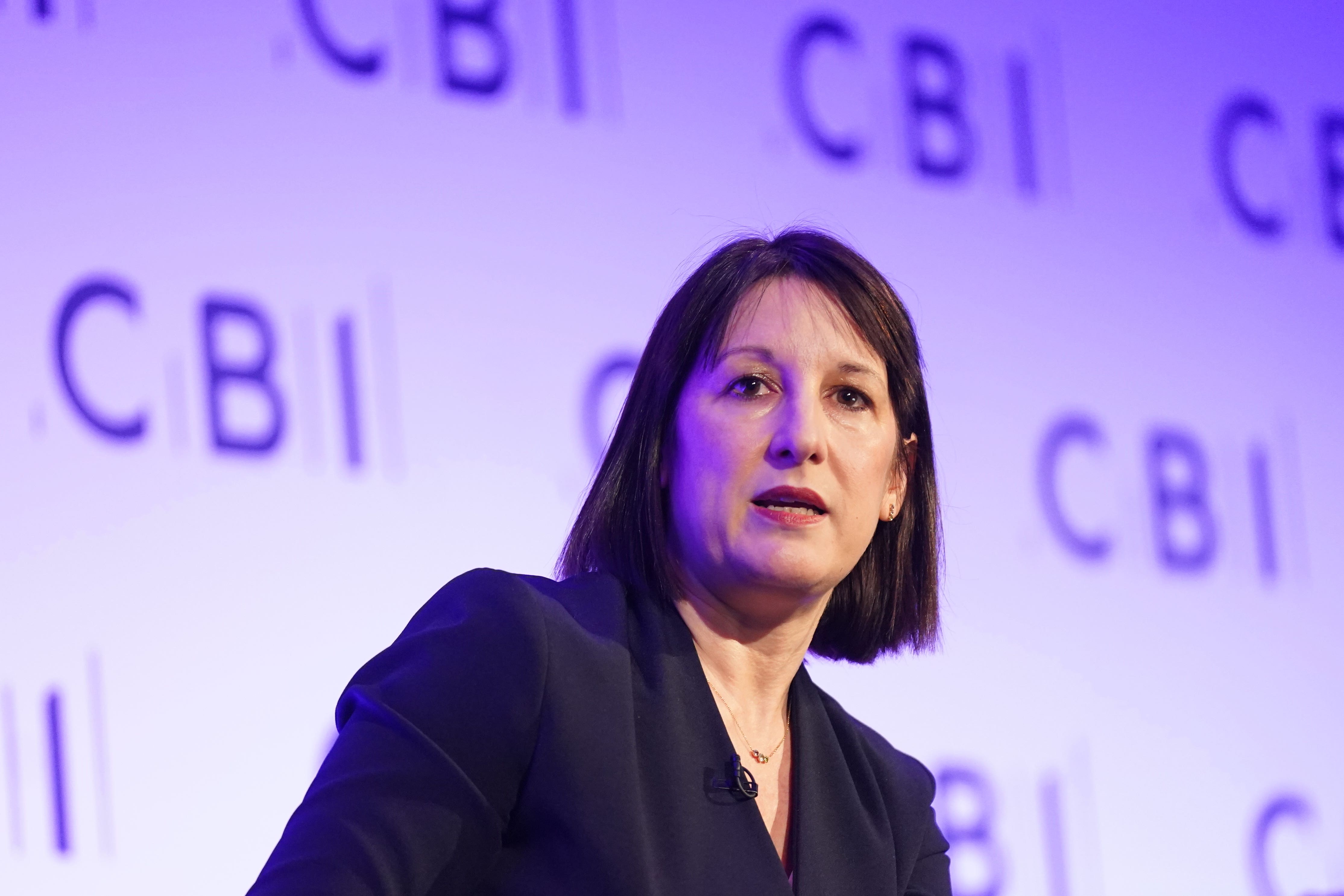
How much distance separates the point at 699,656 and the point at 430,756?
0.34m

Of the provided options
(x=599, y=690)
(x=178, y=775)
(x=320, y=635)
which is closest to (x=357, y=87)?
(x=320, y=635)

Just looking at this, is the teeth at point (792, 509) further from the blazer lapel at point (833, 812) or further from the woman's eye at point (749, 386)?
the blazer lapel at point (833, 812)

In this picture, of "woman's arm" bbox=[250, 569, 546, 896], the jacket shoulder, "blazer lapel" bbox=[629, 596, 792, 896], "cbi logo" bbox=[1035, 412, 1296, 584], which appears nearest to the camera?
"woman's arm" bbox=[250, 569, 546, 896]

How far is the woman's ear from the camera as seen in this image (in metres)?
1.55

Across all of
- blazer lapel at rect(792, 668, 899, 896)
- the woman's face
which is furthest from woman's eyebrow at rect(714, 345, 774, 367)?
blazer lapel at rect(792, 668, 899, 896)

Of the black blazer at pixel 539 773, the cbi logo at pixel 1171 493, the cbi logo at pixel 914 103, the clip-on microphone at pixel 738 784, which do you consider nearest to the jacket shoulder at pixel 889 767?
the black blazer at pixel 539 773

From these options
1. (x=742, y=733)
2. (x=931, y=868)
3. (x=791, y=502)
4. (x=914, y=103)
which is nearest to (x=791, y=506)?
(x=791, y=502)

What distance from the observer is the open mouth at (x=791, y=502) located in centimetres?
135

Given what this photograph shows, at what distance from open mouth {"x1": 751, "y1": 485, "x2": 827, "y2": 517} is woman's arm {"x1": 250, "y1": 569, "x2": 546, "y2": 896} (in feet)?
0.72

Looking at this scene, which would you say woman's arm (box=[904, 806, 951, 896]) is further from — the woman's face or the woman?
the woman's face

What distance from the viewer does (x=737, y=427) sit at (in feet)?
4.46

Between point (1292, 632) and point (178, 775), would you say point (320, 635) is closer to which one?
point (178, 775)

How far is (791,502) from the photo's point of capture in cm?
136

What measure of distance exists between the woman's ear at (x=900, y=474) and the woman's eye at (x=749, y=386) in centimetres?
21
